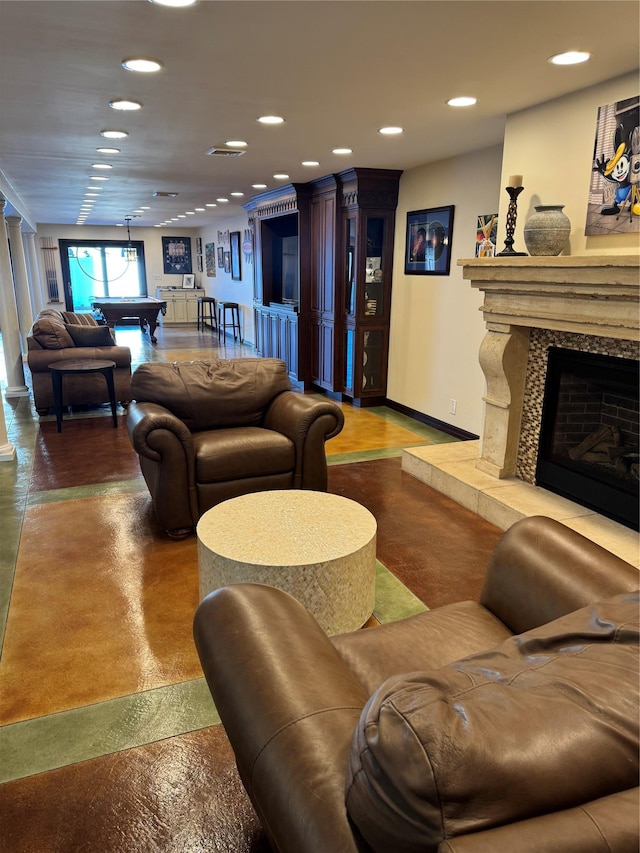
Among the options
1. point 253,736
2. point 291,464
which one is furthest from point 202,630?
point 291,464

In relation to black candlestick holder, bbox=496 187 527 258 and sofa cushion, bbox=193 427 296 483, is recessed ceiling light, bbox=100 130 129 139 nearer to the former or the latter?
sofa cushion, bbox=193 427 296 483

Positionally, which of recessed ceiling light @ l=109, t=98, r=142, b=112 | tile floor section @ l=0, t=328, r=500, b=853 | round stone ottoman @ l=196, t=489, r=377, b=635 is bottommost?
tile floor section @ l=0, t=328, r=500, b=853

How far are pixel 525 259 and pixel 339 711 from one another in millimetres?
2718

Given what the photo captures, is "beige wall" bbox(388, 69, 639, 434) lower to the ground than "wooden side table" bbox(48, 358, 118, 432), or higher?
higher

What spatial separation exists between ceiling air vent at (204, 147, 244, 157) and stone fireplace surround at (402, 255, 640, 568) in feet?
7.29

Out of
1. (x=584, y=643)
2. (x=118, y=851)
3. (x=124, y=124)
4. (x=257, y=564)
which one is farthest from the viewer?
(x=124, y=124)

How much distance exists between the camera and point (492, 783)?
69 centimetres

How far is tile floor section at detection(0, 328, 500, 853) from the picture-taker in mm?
1573

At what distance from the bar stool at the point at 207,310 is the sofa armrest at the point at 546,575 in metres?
12.3

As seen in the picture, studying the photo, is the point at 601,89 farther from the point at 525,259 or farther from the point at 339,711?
the point at 339,711

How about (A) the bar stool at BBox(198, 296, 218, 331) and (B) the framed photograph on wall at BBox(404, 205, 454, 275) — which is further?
(A) the bar stool at BBox(198, 296, 218, 331)

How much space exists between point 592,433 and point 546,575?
6.99 feet

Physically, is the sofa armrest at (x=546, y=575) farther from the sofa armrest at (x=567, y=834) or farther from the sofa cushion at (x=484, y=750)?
the sofa armrest at (x=567, y=834)

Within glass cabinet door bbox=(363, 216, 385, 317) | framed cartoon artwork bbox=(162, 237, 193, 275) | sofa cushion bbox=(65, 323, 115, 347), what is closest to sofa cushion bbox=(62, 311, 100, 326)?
sofa cushion bbox=(65, 323, 115, 347)
